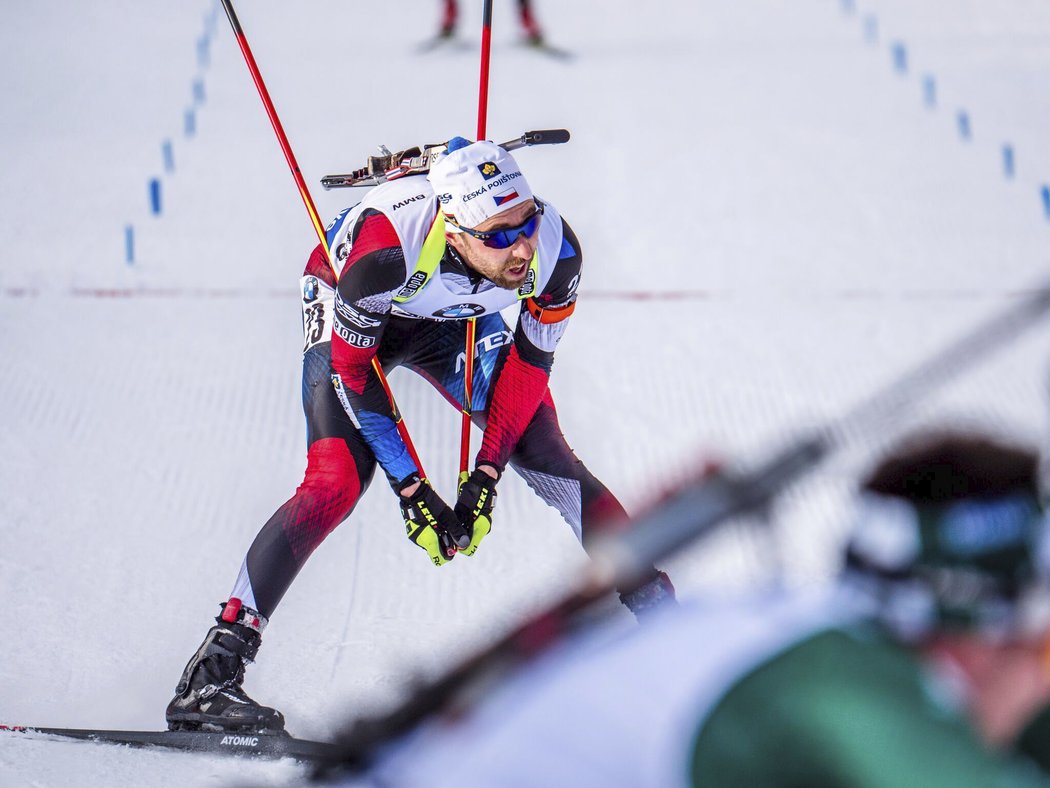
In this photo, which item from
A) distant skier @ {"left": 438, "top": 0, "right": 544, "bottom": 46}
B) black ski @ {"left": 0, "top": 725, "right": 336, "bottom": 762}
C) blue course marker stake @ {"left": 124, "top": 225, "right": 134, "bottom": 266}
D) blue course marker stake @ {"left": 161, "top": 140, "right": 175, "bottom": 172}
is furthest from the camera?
distant skier @ {"left": 438, "top": 0, "right": 544, "bottom": 46}

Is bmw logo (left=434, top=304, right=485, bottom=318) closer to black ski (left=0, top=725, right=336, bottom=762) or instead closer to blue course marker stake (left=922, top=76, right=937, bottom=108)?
black ski (left=0, top=725, right=336, bottom=762)

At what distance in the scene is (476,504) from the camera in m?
2.86

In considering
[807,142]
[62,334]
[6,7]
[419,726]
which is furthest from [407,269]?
[6,7]

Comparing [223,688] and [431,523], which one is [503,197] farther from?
[223,688]

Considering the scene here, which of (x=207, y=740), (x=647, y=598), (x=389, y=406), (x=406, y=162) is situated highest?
(x=406, y=162)

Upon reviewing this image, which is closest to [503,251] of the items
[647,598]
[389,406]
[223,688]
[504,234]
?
[504,234]

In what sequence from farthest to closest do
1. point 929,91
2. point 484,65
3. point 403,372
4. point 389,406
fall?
point 929,91 < point 403,372 < point 484,65 < point 389,406

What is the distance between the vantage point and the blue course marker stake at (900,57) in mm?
6887

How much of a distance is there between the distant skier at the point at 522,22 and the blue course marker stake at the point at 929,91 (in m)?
2.28

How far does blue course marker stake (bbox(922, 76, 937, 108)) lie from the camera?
21.4 feet

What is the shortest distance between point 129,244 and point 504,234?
3.01 m

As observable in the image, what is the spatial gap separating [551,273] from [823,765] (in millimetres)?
2057

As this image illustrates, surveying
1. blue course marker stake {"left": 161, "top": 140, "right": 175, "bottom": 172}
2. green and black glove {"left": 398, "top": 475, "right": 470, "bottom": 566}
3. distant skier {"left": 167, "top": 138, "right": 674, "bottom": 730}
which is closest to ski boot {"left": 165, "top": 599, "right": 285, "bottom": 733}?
distant skier {"left": 167, "top": 138, "right": 674, "bottom": 730}

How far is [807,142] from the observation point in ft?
20.0
